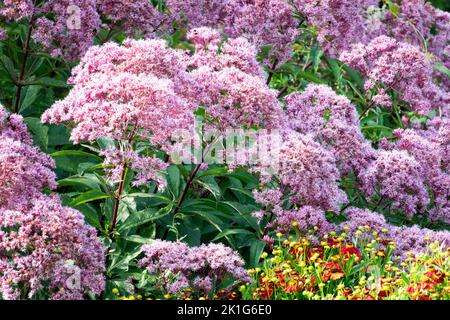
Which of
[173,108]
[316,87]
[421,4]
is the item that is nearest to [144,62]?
[173,108]

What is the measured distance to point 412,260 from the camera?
265 inches

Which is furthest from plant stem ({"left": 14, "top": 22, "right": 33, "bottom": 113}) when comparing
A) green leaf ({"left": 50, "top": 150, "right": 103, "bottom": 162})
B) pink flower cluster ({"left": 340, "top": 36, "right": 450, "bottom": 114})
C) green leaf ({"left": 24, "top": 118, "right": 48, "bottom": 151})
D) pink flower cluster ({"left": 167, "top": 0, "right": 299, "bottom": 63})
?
pink flower cluster ({"left": 340, "top": 36, "right": 450, "bottom": 114})

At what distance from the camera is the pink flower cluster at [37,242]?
17.0 ft

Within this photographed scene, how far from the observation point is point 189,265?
593cm

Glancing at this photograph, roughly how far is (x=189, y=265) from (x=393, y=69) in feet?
10.4

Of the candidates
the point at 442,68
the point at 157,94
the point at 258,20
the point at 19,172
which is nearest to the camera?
the point at 19,172

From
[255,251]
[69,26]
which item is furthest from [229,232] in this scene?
[69,26]

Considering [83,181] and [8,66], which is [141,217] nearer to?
[83,181]

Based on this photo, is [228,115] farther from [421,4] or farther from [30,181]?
[421,4]

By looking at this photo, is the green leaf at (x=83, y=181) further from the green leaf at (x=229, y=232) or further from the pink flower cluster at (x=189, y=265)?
the green leaf at (x=229, y=232)

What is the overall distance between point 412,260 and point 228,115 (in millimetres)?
1832

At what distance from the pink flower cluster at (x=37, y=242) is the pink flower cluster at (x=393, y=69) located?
142 inches

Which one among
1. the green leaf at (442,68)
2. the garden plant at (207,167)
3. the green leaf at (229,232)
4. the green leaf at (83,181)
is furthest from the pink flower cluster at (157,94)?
the green leaf at (442,68)
